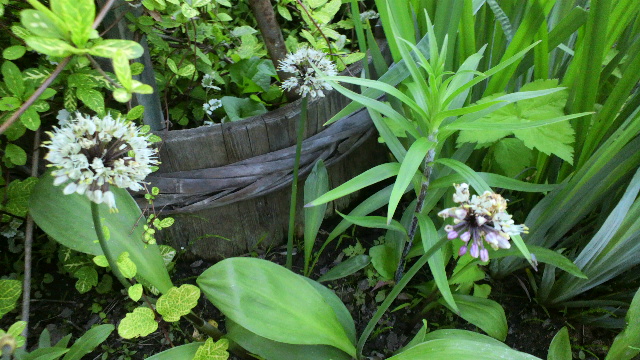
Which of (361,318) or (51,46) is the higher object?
(51,46)

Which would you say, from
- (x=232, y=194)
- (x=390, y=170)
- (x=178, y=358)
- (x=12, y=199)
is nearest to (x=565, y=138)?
(x=390, y=170)

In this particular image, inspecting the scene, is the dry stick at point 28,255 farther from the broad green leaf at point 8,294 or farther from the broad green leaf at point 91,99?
the broad green leaf at point 91,99

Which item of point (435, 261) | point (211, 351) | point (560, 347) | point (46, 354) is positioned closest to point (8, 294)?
point (46, 354)

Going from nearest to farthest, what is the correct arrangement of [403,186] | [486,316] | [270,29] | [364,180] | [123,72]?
1. [123,72]
2. [403,186]
3. [364,180]
4. [486,316]
5. [270,29]

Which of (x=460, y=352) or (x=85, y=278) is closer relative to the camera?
(x=460, y=352)

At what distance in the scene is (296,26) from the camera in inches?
67.7

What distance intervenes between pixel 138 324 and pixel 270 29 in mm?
746

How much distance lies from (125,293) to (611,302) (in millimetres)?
1223

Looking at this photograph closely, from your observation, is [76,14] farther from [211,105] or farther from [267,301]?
[211,105]

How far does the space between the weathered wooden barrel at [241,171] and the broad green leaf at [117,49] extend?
56cm

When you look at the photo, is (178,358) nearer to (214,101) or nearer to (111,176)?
(111,176)

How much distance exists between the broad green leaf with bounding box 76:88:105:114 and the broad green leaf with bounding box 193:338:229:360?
1.57 feet

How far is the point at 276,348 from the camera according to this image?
0.94m

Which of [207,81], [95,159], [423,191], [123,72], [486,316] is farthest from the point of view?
[207,81]
